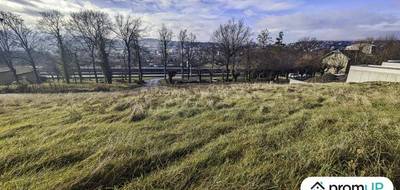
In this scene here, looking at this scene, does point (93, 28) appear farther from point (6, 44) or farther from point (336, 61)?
point (336, 61)

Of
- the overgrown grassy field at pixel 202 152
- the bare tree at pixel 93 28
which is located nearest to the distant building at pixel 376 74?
the overgrown grassy field at pixel 202 152

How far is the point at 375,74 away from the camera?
70.1ft

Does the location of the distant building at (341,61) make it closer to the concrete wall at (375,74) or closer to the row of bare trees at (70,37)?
the concrete wall at (375,74)

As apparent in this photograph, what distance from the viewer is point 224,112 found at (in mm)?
5977

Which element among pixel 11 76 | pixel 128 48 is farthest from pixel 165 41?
pixel 11 76

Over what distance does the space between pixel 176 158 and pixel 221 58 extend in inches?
1798

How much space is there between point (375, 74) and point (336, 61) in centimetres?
3239

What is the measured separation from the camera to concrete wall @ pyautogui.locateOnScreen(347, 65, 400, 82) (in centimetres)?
1909

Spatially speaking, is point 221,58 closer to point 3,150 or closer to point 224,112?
point 224,112

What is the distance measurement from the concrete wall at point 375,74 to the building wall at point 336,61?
85.7 feet

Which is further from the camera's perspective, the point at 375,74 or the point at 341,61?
the point at 341,61

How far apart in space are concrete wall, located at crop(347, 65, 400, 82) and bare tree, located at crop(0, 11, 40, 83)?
43.5m

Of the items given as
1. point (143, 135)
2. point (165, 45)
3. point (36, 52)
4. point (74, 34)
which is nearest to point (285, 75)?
point (165, 45)

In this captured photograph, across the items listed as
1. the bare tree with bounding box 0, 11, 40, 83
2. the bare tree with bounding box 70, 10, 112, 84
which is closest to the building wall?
the bare tree with bounding box 70, 10, 112, 84
